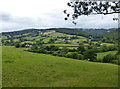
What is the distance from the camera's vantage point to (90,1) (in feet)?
55.3

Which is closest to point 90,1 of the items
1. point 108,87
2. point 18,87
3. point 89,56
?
point 108,87

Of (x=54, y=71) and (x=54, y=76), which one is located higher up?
(x=54, y=76)

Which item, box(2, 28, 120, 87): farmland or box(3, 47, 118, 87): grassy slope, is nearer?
box(3, 47, 118, 87): grassy slope

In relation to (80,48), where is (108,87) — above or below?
above

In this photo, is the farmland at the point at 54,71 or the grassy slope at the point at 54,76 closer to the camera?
the grassy slope at the point at 54,76

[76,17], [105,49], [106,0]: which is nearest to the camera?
[106,0]

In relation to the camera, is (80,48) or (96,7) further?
(80,48)

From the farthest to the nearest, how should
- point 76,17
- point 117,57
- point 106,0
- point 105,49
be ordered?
1. point 105,49
2. point 117,57
3. point 76,17
4. point 106,0

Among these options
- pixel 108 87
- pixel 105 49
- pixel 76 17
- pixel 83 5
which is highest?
pixel 83 5

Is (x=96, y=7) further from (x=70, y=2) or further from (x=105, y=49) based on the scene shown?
(x=105, y=49)

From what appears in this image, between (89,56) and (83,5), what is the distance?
6387cm

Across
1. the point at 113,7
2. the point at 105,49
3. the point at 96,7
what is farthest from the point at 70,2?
the point at 105,49

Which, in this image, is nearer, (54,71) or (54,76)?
(54,76)

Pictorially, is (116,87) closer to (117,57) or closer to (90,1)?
(90,1)
